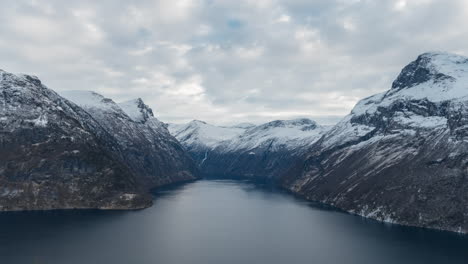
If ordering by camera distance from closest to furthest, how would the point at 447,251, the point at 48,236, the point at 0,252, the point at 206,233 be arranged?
the point at 0,252 < the point at 447,251 < the point at 48,236 < the point at 206,233

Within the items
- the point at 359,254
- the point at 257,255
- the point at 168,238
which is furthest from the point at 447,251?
the point at 168,238

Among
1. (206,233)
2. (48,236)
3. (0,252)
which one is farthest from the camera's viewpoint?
(206,233)

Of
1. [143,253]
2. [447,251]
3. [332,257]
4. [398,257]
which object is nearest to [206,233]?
[143,253]

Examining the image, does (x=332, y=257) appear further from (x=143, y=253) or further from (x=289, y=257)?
(x=143, y=253)

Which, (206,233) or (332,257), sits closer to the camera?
(332,257)

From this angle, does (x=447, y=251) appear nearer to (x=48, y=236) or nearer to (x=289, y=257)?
(x=289, y=257)

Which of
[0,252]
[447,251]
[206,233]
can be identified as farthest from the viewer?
[206,233]

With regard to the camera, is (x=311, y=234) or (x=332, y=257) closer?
(x=332, y=257)

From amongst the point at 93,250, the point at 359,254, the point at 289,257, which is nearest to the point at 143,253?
the point at 93,250

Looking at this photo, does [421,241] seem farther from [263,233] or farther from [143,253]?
[143,253]
